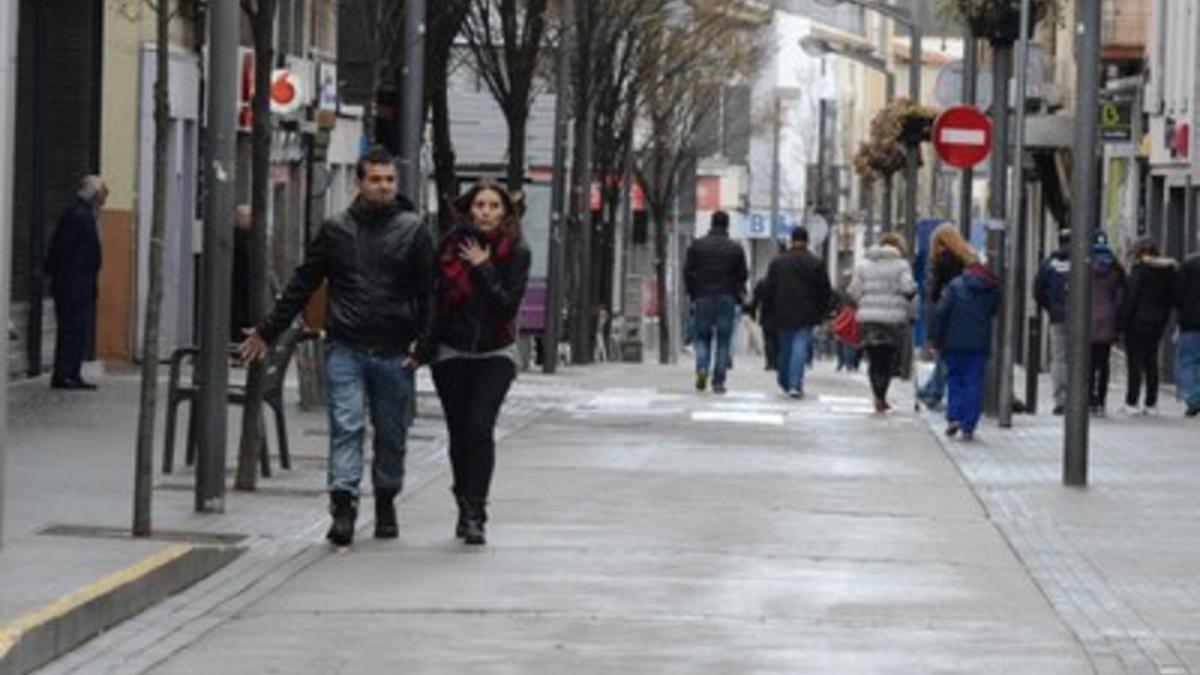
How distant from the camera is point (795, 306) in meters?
36.9

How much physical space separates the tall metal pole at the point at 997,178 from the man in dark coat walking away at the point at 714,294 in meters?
5.17

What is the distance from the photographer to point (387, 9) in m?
29.4

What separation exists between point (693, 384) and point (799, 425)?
10.5 metres

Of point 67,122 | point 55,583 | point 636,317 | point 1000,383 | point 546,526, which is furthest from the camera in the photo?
point 636,317

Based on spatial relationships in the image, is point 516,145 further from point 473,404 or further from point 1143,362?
point 473,404

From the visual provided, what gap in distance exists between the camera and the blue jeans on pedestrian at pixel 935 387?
3344 cm

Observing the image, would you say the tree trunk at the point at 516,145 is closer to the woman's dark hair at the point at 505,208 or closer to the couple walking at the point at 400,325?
the woman's dark hair at the point at 505,208

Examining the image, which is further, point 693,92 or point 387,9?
point 693,92

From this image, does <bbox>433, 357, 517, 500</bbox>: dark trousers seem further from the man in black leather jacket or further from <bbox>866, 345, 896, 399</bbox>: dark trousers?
<bbox>866, 345, 896, 399</bbox>: dark trousers

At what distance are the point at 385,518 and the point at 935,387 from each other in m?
16.0

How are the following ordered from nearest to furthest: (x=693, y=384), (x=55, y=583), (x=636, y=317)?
1. (x=55, y=583)
2. (x=693, y=384)
3. (x=636, y=317)

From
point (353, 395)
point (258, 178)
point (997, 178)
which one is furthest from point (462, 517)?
point (997, 178)

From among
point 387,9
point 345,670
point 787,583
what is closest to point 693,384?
point 387,9

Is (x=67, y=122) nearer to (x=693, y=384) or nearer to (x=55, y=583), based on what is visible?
(x=693, y=384)
